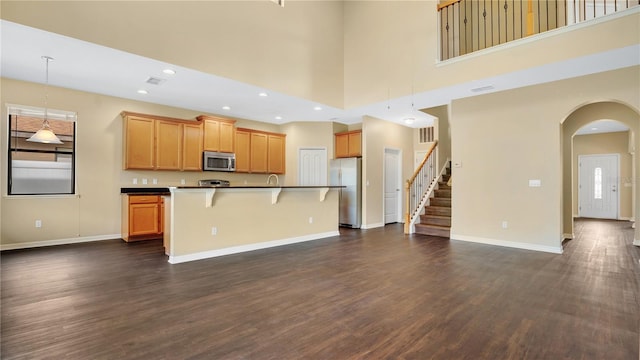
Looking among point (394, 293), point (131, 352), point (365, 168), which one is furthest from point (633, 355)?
point (365, 168)

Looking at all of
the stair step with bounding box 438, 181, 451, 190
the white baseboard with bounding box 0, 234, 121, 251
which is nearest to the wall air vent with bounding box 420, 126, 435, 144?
the stair step with bounding box 438, 181, 451, 190

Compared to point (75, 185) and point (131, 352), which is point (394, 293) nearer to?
point (131, 352)

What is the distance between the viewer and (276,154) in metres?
8.35

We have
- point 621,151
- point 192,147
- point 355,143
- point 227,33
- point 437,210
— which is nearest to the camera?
point 227,33

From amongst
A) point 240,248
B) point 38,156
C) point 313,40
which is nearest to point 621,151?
point 313,40

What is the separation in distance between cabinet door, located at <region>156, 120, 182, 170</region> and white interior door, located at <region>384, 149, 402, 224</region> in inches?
205

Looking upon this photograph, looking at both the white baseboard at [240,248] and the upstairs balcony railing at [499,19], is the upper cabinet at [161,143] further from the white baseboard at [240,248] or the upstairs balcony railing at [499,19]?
the upstairs balcony railing at [499,19]

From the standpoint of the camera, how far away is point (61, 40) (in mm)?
3652

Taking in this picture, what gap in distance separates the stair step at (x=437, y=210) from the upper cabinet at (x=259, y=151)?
396 centimetres

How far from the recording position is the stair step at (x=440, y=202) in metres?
7.31

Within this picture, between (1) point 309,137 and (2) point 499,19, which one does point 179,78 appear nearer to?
(1) point 309,137

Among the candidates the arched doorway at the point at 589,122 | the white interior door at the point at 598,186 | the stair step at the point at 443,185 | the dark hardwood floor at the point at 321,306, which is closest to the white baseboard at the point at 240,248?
the dark hardwood floor at the point at 321,306

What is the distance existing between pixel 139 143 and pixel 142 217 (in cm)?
149

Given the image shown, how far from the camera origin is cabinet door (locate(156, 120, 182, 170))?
6.34m
